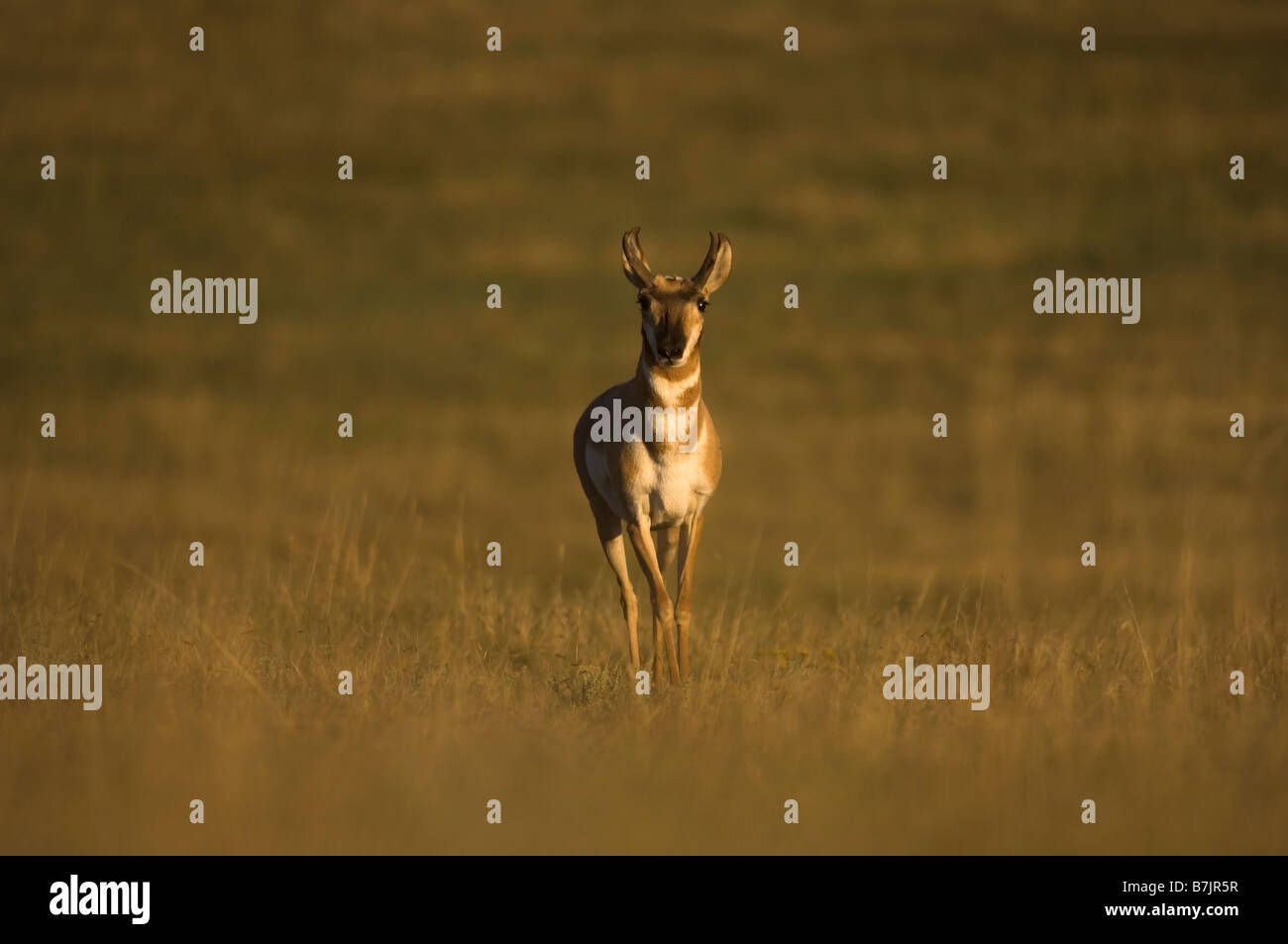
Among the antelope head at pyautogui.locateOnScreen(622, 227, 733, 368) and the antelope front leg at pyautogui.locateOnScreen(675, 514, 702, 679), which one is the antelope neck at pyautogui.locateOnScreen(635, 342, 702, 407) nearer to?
the antelope head at pyautogui.locateOnScreen(622, 227, 733, 368)

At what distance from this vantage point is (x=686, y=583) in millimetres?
11109

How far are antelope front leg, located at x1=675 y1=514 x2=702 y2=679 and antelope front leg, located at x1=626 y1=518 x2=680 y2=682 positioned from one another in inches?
2.3

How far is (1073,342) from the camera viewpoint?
1101 inches

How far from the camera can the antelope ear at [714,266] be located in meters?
10.6

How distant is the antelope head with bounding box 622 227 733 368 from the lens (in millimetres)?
10219

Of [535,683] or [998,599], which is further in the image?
[998,599]

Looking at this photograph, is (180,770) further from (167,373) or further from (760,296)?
(760,296)

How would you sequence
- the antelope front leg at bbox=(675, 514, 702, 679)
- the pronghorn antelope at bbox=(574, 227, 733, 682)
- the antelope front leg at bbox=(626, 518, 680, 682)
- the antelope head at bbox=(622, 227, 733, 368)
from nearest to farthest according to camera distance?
1. the antelope head at bbox=(622, 227, 733, 368)
2. the pronghorn antelope at bbox=(574, 227, 733, 682)
3. the antelope front leg at bbox=(626, 518, 680, 682)
4. the antelope front leg at bbox=(675, 514, 702, 679)

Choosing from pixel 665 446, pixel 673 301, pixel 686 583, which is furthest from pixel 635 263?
pixel 686 583

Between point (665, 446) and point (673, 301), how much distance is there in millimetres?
922

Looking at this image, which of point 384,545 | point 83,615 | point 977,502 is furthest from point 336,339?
point 83,615

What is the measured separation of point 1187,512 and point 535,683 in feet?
16.5

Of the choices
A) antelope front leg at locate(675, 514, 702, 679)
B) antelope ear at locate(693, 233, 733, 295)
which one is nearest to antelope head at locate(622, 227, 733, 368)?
antelope ear at locate(693, 233, 733, 295)

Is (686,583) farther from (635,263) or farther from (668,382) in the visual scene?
(635,263)
